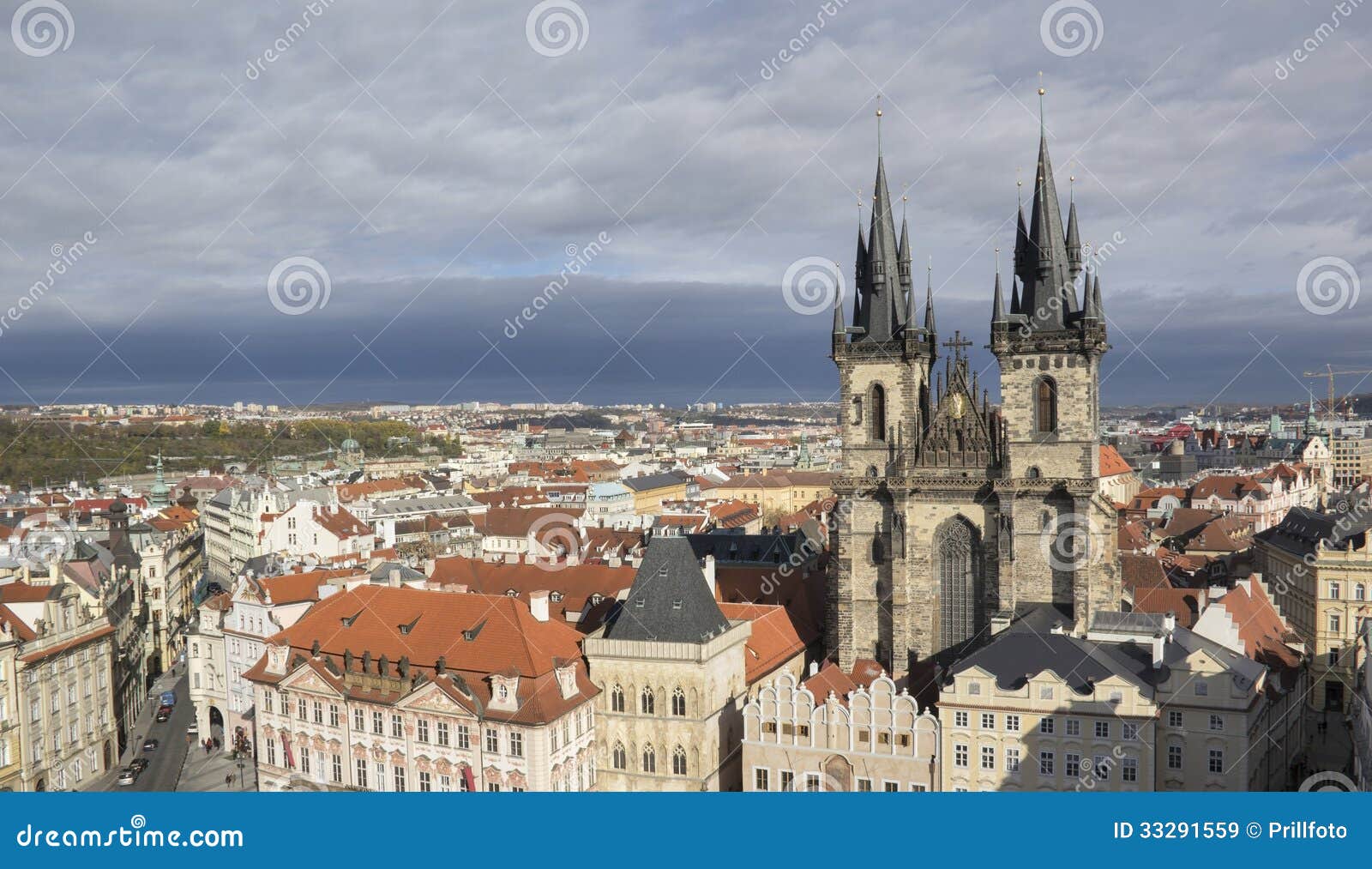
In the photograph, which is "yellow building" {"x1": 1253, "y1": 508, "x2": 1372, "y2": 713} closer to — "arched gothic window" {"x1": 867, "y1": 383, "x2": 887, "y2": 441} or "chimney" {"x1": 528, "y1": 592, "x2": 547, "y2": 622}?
"arched gothic window" {"x1": 867, "y1": 383, "x2": 887, "y2": 441}

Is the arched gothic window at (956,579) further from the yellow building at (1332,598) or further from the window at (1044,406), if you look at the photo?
the yellow building at (1332,598)

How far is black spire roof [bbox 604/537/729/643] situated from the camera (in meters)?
48.2

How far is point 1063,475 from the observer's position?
5375 cm

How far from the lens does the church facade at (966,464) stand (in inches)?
2108

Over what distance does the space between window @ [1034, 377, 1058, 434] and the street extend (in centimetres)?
4608

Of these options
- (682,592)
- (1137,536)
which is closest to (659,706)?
(682,592)

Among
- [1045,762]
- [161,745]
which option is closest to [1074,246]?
[1045,762]

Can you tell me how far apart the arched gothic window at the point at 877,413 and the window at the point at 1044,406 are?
7.64 meters

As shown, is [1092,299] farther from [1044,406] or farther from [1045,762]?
[1045,762]

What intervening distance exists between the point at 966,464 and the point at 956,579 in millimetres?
5936

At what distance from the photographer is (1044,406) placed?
54469 millimetres

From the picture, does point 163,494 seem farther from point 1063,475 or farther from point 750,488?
point 1063,475

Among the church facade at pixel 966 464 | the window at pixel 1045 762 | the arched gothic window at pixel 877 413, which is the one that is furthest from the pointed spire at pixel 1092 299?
the window at pixel 1045 762

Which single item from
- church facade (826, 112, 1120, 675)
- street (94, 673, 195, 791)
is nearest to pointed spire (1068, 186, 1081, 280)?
church facade (826, 112, 1120, 675)
